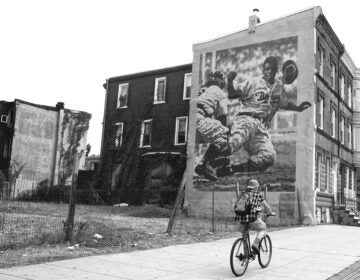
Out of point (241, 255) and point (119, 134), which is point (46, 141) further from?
point (241, 255)

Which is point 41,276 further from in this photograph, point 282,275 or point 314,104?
point 314,104

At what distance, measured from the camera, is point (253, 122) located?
25.2 meters

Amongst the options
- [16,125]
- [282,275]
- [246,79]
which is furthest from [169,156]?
[282,275]

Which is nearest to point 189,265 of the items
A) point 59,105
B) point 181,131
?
point 181,131

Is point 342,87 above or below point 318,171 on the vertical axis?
above

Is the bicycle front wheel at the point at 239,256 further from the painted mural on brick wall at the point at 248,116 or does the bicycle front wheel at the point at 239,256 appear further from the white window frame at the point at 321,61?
the white window frame at the point at 321,61

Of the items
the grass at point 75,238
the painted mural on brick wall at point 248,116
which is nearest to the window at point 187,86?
the painted mural on brick wall at point 248,116

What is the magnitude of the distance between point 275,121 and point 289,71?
2.81 metres

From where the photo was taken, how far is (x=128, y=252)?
10.6 m

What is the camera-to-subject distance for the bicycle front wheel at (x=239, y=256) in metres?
8.01

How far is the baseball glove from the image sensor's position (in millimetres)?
24328

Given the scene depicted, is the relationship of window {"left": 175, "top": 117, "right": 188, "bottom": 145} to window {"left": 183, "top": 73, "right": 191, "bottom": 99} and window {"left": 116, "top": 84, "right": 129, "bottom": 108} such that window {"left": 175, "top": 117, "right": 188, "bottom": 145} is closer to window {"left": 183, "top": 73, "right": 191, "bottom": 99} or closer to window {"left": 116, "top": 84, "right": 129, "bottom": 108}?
window {"left": 183, "top": 73, "right": 191, "bottom": 99}

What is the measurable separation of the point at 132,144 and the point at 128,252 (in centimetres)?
2253

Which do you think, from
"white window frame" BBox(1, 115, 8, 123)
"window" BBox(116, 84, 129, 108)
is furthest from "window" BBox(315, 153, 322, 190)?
"white window frame" BBox(1, 115, 8, 123)
